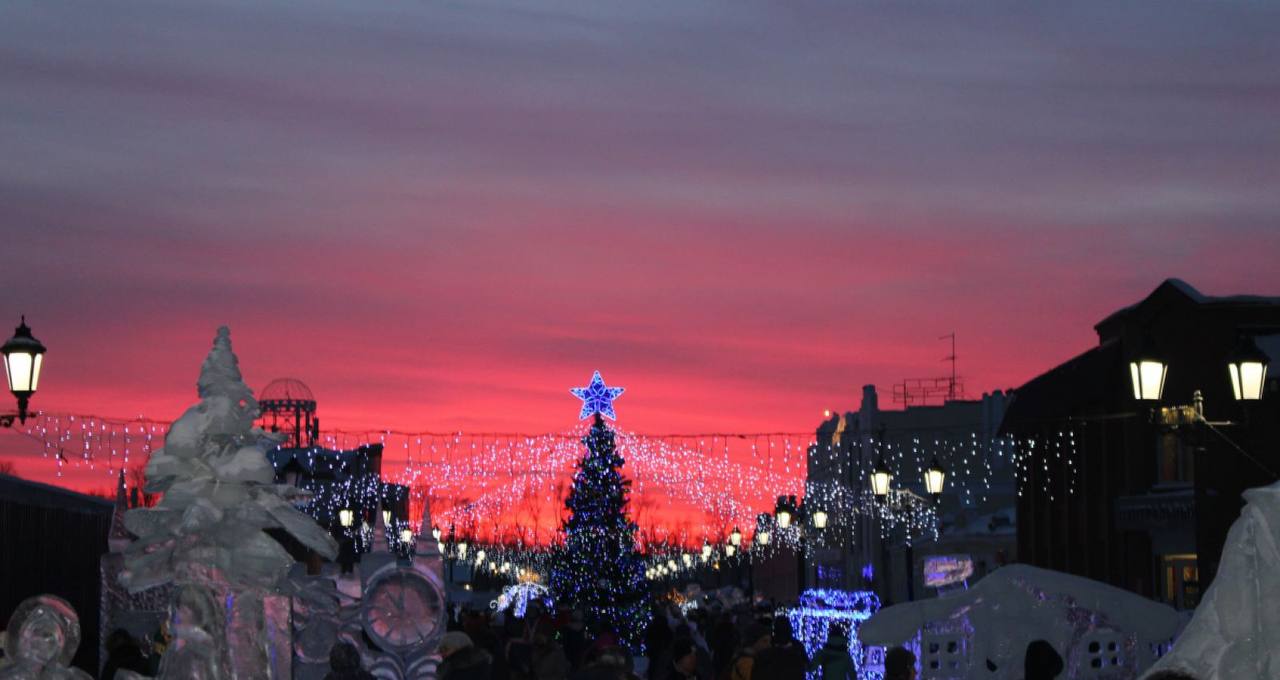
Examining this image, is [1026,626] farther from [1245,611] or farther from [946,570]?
[1245,611]

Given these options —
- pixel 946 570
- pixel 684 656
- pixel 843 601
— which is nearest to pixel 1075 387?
pixel 843 601

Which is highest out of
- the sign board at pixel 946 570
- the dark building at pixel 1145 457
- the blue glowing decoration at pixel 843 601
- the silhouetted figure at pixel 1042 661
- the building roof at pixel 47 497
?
the dark building at pixel 1145 457

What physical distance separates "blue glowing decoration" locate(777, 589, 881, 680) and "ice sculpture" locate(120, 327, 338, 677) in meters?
17.3

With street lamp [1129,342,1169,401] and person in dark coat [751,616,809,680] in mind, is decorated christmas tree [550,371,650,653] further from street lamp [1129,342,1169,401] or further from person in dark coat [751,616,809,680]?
person in dark coat [751,616,809,680]

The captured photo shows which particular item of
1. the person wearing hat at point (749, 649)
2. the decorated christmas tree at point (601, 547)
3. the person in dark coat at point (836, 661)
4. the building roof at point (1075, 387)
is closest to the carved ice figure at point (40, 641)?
the person wearing hat at point (749, 649)

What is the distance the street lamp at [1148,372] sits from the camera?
1520 cm

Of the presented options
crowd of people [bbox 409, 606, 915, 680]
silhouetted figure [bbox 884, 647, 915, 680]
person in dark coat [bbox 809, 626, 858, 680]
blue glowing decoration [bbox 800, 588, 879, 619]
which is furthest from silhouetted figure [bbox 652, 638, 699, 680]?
blue glowing decoration [bbox 800, 588, 879, 619]

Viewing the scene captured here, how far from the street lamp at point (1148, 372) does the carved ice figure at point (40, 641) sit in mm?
10078

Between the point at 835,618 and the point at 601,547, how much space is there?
2270 centimetres

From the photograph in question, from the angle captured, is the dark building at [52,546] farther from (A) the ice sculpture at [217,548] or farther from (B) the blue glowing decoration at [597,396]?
(B) the blue glowing decoration at [597,396]

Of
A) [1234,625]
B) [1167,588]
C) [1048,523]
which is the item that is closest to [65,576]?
[1234,625]

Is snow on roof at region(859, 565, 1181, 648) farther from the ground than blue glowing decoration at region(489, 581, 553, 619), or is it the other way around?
blue glowing decoration at region(489, 581, 553, 619)

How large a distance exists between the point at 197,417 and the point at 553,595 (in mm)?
43605

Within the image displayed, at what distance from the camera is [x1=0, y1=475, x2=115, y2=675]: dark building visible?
67.2 feet
